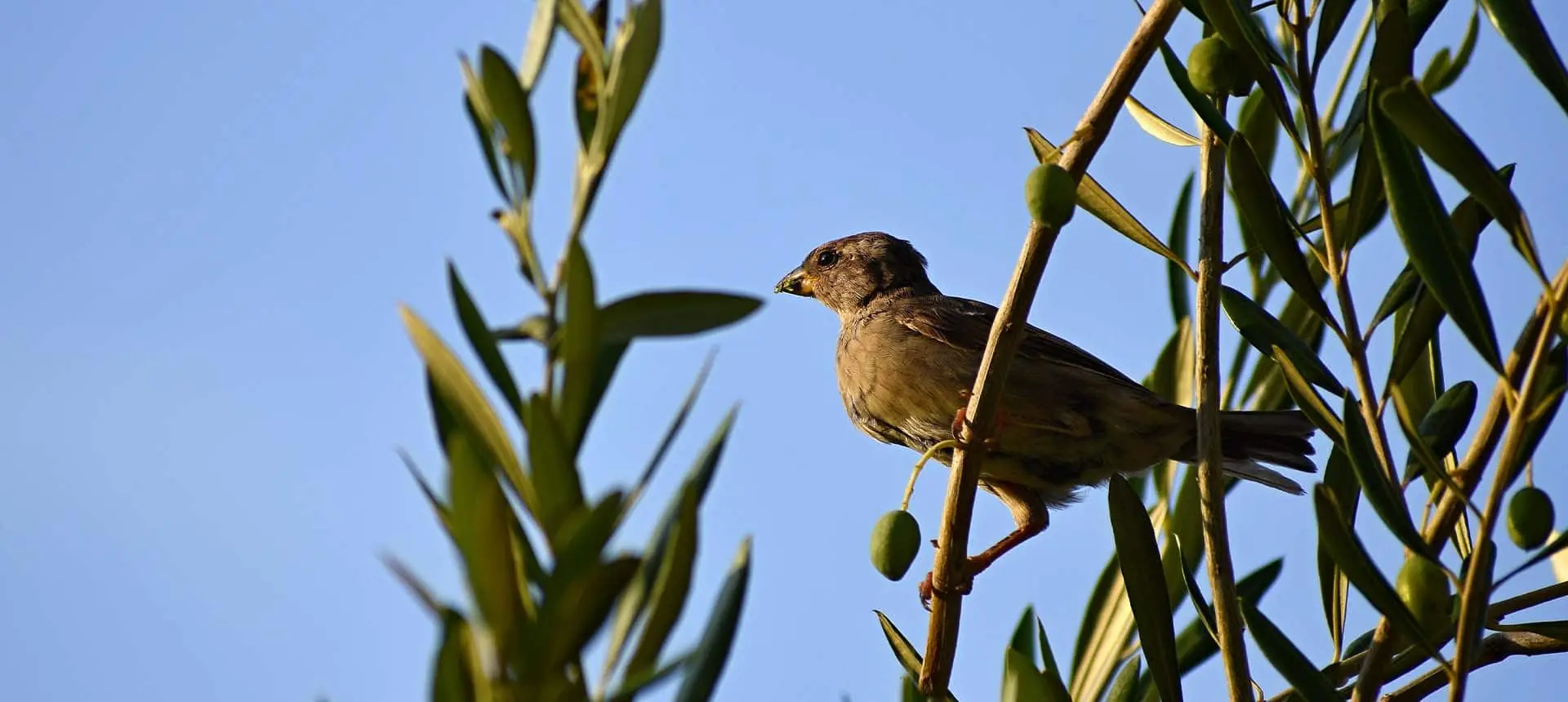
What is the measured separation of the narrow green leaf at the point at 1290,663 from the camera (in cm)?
217

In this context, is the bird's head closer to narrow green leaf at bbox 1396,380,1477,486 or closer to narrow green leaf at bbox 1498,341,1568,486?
narrow green leaf at bbox 1396,380,1477,486

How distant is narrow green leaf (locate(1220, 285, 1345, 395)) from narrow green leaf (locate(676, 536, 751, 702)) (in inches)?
50.4

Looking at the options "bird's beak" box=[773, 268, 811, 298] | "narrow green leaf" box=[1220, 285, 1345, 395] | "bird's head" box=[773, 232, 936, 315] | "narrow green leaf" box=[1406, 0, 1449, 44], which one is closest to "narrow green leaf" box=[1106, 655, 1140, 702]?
"narrow green leaf" box=[1220, 285, 1345, 395]

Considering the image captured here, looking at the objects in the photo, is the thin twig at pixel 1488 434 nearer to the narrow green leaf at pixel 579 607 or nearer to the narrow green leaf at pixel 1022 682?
the narrow green leaf at pixel 1022 682

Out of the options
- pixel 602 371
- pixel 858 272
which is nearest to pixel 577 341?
pixel 602 371

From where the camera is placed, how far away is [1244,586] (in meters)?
3.39

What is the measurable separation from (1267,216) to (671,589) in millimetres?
1363

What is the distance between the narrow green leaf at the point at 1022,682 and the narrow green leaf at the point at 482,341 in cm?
111

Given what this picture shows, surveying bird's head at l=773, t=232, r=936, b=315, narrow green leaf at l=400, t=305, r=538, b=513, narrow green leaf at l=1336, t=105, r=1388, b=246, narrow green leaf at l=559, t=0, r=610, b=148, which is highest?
bird's head at l=773, t=232, r=936, b=315

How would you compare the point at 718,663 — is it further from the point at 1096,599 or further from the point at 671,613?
the point at 1096,599

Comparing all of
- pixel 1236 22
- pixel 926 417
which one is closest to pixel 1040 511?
pixel 926 417

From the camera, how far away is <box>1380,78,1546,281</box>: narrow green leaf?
73.8 inches

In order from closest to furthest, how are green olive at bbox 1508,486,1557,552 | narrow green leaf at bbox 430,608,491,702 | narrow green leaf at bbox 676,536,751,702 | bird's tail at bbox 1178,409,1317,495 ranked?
1. narrow green leaf at bbox 430,608,491,702
2. narrow green leaf at bbox 676,536,751,702
3. green olive at bbox 1508,486,1557,552
4. bird's tail at bbox 1178,409,1317,495

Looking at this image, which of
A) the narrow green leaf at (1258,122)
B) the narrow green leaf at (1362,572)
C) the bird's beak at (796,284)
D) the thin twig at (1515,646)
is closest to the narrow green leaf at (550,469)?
the narrow green leaf at (1362,572)
